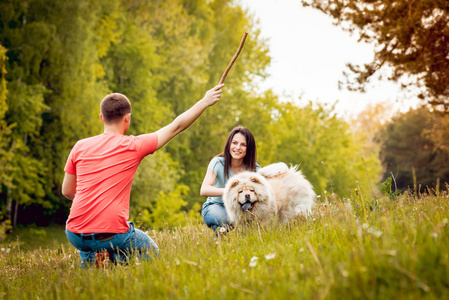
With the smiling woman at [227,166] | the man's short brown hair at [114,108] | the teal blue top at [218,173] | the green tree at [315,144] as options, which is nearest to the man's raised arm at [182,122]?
the man's short brown hair at [114,108]

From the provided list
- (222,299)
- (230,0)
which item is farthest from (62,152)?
(230,0)

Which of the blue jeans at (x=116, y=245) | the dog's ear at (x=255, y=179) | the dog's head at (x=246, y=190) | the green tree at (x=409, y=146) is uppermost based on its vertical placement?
the dog's ear at (x=255, y=179)

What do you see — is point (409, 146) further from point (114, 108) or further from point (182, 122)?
point (114, 108)

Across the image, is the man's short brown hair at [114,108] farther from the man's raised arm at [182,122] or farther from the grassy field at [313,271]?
the grassy field at [313,271]

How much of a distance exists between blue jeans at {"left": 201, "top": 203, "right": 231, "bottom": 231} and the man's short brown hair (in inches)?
101

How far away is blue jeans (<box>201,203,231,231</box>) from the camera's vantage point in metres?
6.22

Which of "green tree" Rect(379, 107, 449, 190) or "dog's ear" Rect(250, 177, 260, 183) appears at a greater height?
"dog's ear" Rect(250, 177, 260, 183)

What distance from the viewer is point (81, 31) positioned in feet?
56.6

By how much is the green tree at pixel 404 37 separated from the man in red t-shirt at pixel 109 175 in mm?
8786

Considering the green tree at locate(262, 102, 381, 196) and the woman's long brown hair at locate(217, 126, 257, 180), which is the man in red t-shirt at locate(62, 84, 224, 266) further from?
the green tree at locate(262, 102, 381, 196)

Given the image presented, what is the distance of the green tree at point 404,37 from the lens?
11.0 m

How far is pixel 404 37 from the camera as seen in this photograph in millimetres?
11297

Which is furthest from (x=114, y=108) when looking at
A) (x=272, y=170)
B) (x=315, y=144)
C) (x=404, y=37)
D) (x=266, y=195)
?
(x=315, y=144)

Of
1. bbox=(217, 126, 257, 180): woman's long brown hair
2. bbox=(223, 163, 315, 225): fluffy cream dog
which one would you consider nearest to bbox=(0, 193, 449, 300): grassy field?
bbox=(223, 163, 315, 225): fluffy cream dog
